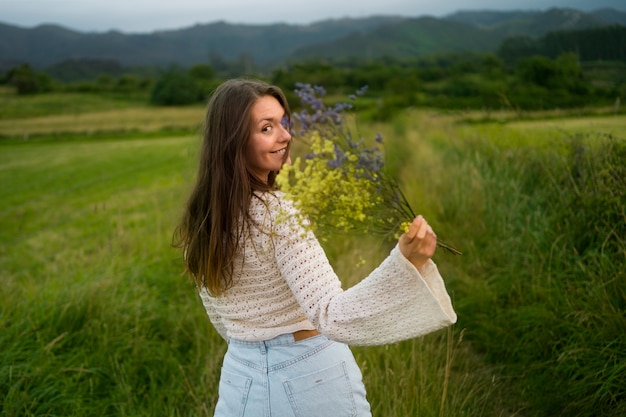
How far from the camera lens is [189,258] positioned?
201cm

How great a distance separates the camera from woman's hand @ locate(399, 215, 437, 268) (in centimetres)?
138

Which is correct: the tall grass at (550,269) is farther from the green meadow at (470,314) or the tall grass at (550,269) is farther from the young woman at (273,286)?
the young woman at (273,286)

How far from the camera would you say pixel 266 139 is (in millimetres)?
1974

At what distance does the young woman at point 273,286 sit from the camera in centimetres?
151

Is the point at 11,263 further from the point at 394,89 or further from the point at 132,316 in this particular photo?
the point at 394,89

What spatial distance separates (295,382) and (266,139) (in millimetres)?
817

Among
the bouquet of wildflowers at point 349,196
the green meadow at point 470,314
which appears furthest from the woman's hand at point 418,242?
the green meadow at point 470,314

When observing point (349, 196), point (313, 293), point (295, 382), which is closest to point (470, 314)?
point (295, 382)

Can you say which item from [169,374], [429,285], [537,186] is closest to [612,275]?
[537,186]

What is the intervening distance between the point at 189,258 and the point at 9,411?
6.65 feet

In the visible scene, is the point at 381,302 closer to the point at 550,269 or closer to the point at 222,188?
the point at 222,188

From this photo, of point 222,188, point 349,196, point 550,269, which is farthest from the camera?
point 550,269

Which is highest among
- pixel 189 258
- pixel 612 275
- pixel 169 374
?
pixel 189 258

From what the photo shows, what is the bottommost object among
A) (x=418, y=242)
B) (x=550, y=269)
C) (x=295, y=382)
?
(x=550, y=269)
